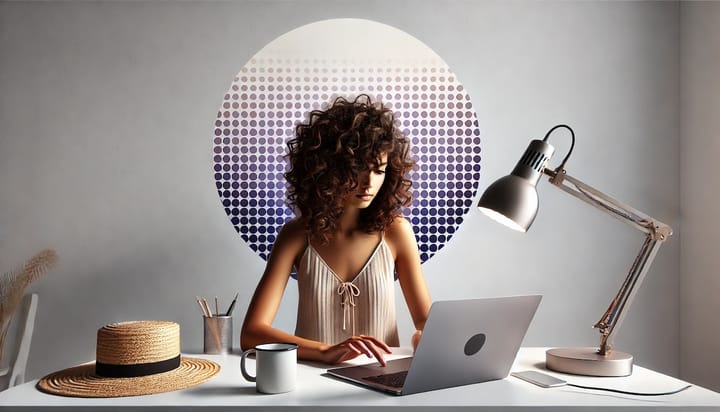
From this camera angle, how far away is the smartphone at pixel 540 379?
130cm

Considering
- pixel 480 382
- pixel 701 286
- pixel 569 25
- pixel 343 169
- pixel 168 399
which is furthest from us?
pixel 569 25

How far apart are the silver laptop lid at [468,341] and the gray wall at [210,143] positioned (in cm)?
134

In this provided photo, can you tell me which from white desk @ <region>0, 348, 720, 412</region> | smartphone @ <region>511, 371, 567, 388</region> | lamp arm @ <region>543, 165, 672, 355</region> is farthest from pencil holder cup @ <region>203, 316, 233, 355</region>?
lamp arm @ <region>543, 165, 672, 355</region>

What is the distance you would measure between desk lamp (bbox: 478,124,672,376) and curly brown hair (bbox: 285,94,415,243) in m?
0.53

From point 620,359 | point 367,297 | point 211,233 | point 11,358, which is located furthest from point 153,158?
point 620,359

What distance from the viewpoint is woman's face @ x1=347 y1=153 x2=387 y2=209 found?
1851mm

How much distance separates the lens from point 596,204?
4.93 ft

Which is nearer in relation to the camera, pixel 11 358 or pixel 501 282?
pixel 11 358

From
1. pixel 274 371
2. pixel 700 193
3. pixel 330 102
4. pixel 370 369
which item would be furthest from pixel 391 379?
pixel 700 193

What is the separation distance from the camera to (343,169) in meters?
1.87

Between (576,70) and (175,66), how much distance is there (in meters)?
1.78

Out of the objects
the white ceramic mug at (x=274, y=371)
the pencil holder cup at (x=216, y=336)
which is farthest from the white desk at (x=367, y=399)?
the pencil holder cup at (x=216, y=336)

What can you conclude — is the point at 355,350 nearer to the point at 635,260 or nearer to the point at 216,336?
the point at 216,336

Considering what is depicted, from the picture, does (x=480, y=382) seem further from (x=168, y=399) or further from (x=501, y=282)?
(x=501, y=282)
